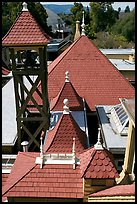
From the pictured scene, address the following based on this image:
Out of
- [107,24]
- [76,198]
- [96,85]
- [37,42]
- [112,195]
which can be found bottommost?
[76,198]

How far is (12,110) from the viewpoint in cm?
1231

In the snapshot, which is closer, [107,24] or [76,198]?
[76,198]

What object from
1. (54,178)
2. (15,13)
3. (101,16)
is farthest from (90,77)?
(101,16)

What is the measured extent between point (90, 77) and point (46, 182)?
6.66m

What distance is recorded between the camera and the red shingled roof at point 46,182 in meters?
6.50

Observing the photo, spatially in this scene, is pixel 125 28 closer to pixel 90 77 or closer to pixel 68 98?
pixel 90 77

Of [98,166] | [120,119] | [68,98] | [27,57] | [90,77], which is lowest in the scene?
[98,166]

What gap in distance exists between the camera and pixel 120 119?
33.1 feet

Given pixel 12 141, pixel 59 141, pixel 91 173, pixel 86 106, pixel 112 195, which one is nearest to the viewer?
pixel 112 195

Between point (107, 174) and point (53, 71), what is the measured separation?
7.28 m

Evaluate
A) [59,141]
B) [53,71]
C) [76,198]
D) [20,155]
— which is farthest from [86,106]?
[76,198]

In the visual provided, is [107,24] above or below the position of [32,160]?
above

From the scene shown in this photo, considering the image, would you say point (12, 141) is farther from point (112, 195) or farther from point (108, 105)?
point (112, 195)

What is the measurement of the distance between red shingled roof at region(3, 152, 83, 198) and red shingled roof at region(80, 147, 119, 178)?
1.24 ft
